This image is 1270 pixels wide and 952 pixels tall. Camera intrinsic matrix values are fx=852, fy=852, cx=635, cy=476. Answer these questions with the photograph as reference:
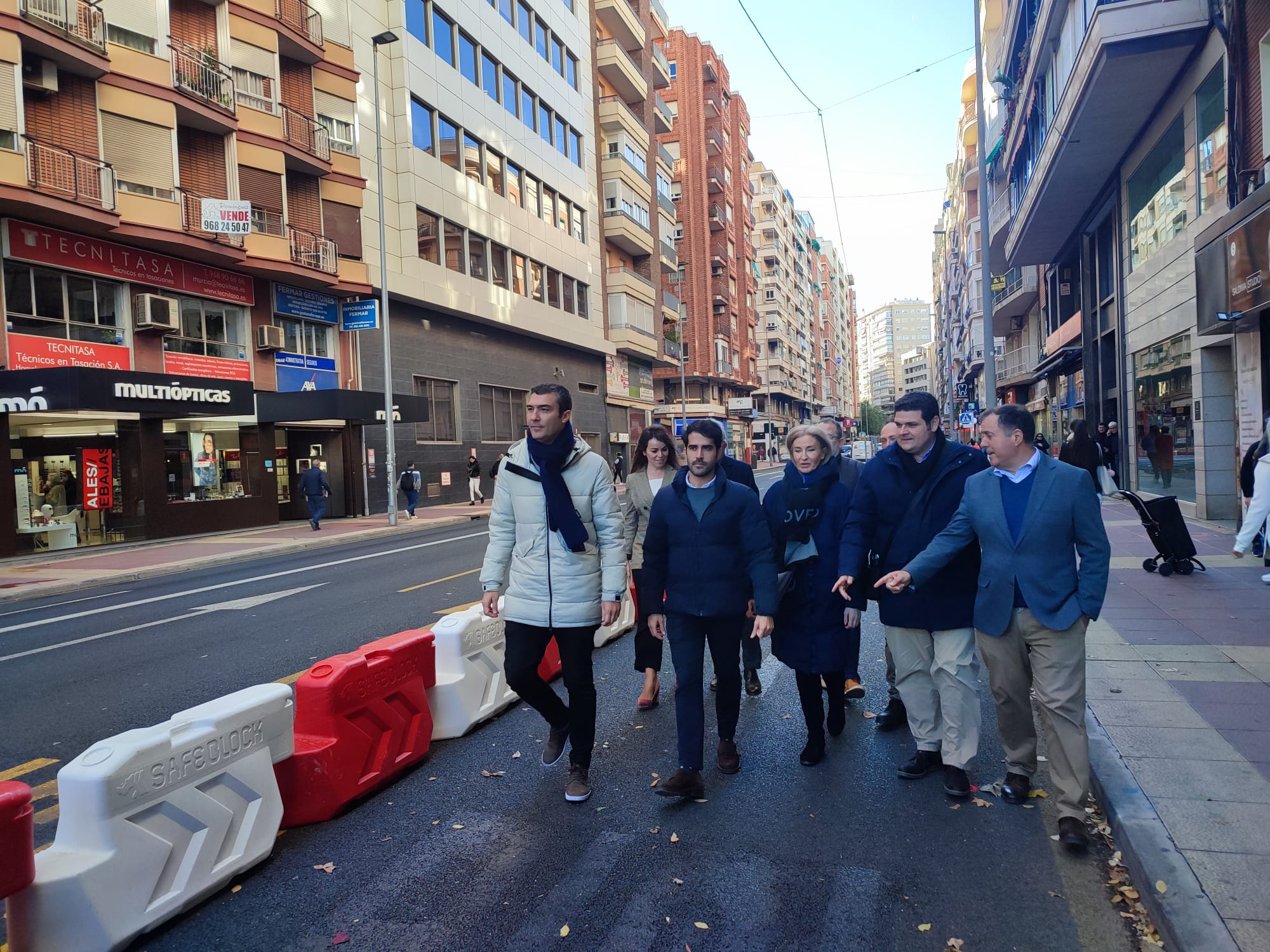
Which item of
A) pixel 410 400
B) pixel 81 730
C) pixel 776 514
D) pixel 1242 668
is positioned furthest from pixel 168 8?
pixel 1242 668

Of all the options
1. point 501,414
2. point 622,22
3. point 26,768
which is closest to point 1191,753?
point 26,768

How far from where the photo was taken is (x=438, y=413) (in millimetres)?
30422

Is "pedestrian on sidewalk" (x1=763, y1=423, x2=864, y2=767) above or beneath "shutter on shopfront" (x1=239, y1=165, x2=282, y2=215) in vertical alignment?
beneath

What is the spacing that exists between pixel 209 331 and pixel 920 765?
72.2ft

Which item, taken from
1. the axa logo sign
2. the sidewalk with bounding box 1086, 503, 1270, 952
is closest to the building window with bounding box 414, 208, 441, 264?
the axa logo sign

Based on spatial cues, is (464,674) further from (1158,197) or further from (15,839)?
(1158,197)

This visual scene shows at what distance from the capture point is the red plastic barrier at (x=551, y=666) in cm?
612

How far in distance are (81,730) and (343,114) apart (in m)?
24.9

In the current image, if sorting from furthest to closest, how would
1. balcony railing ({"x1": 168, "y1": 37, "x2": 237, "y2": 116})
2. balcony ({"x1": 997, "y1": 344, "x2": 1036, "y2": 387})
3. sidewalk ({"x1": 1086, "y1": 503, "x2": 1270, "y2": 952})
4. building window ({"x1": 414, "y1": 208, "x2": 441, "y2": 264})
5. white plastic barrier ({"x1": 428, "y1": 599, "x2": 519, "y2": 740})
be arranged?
balcony ({"x1": 997, "y1": 344, "x2": 1036, "y2": 387}), building window ({"x1": 414, "y1": 208, "x2": 441, "y2": 264}), balcony railing ({"x1": 168, "y1": 37, "x2": 237, "y2": 116}), white plastic barrier ({"x1": 428, "y1": 599, "x2": 519, "y2": 740}), sidewalk ({"x1": 1086, "y1": 503, "x2": 1270, "y2": 952})

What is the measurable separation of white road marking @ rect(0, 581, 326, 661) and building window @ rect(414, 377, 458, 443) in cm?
1811

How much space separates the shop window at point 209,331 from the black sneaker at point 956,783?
2119 centimetres

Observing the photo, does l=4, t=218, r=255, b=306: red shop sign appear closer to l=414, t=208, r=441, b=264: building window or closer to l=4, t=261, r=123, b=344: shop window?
l=4, t=261, r=123, b=344: shop window

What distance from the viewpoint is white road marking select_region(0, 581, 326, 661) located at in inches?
313

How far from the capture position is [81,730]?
5.31m
